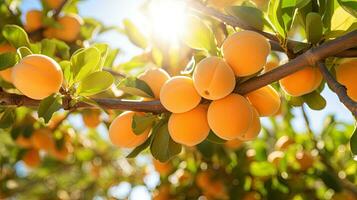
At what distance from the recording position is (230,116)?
1.09 m

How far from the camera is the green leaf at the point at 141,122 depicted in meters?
1.22

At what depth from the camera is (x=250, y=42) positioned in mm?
1105

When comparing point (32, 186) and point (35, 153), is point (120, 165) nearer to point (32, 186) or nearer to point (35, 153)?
point (32, 186)

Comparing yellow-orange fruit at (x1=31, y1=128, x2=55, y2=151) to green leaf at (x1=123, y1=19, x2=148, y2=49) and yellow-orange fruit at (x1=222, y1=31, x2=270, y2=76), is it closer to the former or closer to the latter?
green leaf at (x1=123, y1=19, x2=148, y2=49)

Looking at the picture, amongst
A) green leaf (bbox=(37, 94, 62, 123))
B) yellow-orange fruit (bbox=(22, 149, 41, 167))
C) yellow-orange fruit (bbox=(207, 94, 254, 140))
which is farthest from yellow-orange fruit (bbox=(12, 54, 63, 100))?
yellow-orange fruit (bbox=(22, 149, 41, 167))

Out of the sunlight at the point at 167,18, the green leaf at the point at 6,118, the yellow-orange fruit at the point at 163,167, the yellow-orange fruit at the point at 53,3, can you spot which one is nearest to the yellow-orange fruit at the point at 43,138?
the yellow-orange fruit at the point at 163,167

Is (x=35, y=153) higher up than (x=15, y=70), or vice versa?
(x=15, y=70)

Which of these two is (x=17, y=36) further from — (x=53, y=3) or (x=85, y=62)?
(x=53, y=3)

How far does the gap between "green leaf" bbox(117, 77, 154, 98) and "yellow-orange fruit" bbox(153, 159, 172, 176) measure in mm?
1115

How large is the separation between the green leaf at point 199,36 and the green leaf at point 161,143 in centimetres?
27

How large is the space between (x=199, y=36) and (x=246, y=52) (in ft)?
0.65

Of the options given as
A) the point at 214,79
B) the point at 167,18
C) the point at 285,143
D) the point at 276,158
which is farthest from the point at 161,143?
the point at 285,143

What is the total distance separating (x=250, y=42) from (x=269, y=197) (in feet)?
4.50

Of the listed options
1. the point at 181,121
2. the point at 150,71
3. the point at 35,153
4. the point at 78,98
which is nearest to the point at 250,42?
the point at 181,121
